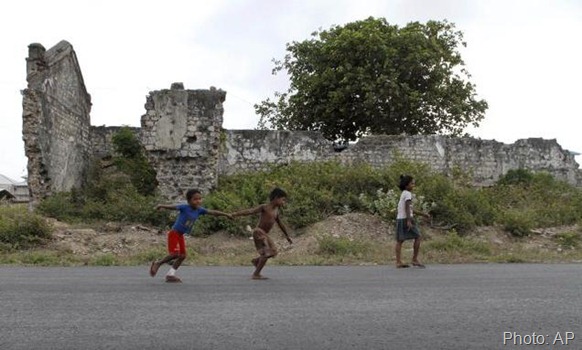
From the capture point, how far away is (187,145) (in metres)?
19.2

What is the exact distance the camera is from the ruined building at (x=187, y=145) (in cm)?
1898

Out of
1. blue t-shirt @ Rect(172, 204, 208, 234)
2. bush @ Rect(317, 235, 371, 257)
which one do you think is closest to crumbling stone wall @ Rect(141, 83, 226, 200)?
bush @ Rect(317, 235, 371, 257)

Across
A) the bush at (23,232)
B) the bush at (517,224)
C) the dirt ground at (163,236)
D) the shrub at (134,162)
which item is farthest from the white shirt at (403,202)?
the shrub at (134,162)

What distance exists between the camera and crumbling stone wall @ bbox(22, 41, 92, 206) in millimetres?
18359

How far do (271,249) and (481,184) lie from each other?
1672 cm

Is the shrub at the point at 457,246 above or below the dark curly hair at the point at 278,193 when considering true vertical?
below

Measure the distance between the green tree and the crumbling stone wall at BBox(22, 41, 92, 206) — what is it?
12.7m

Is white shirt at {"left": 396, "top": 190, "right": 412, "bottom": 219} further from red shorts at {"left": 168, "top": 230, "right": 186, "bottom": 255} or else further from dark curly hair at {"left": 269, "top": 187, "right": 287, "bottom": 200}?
red shorts at {"left": 168, "top": 230, "right": 186, "bottom": 255}

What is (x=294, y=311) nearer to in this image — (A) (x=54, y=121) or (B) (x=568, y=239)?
(B) (x=568, y=239)

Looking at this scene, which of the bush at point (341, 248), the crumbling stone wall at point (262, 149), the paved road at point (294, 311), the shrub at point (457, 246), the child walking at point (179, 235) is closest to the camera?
the paved road at point (294, 311)

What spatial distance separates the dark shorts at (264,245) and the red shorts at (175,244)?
112cm

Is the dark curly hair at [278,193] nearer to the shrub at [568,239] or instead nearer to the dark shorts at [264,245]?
the dark shorts at [264,245]

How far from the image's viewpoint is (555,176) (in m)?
24.5

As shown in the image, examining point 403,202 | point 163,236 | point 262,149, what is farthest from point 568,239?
point 262,149
